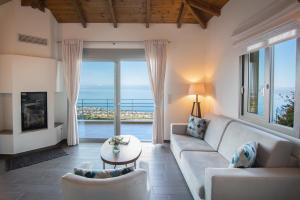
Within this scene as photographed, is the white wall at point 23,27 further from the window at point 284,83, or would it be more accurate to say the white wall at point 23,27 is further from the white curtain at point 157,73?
the window at point 284,83

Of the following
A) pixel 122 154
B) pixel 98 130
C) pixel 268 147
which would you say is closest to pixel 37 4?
pixel 98 130

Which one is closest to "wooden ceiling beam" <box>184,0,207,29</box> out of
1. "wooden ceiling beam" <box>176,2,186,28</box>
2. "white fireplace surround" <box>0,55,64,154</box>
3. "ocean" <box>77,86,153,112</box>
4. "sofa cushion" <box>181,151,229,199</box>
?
"wooden ceiling beam" <box>176,2,186,28</box>

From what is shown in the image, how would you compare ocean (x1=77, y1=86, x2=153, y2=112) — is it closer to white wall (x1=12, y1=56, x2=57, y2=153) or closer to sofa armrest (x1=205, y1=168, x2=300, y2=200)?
white wall (x1=12, y1=56, x2=57, y2=153)

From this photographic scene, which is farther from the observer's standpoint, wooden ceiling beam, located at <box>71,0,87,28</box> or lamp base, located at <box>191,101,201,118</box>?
lamp base, located at <box>191,101,201,118</box>

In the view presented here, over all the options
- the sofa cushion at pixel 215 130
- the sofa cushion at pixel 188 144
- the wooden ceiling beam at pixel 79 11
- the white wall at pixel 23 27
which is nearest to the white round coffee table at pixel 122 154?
the sofa cushion at pixel 188 144

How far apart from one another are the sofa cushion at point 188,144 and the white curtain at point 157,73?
1.06 meters

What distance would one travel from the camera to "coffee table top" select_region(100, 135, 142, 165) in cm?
298

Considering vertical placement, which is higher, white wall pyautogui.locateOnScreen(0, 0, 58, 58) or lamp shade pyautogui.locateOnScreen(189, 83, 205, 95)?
white wall pyautogui.locateOnScreen(0, 0, 58, 58)

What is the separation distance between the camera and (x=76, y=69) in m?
5.36

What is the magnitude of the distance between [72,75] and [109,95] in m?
1.00

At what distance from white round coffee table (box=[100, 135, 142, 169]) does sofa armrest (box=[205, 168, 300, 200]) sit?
50.1 inches

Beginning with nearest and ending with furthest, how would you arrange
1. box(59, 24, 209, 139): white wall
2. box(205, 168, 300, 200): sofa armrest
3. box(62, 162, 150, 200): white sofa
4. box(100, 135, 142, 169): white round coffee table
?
box(62, 162, 150, 200): white sofa
box(205, 168, 300, 200): sofa armrest
box(100, 135, 142, 169): white round coffee table
box(59, 24, 209, 139): white wall

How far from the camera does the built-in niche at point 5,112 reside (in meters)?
4.70

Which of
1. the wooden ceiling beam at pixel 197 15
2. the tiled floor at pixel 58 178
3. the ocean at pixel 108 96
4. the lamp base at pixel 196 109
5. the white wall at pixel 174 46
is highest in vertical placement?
the wooden ceiling beam at pixel 197 15
